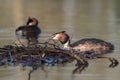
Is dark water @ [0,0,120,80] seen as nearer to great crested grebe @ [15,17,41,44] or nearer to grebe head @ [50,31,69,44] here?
great crested grebe @ [15,17,41,44]

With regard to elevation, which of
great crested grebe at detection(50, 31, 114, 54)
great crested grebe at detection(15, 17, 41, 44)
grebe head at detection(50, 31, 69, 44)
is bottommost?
great crested grebe at detection(50, 31, 114, 54)

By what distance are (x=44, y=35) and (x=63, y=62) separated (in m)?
5.48

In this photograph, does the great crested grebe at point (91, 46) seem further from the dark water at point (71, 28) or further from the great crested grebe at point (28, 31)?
the great crested grebe at point (28, 31)

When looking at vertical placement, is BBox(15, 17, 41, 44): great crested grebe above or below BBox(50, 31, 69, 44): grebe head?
above

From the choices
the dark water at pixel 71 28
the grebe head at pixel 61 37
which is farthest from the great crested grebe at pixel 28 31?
the grebe head at pixel 61 37

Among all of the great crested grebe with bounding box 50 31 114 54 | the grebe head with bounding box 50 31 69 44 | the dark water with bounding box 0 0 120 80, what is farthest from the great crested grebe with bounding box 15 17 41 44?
the great crested grebe with bounding box 50 31 114 54

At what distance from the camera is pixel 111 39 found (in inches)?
695

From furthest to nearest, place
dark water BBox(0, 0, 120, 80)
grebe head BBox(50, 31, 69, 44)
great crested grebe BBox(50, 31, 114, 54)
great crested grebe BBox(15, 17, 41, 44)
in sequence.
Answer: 1. great crested grebe BBox(15, 17, 41, 44)
2. grebe head BBox(50, 31, 69, 44)
3. great crested grebe BBox(50, 31, 114, 54)
4. dark water BBox(0, 0, 120, 80)

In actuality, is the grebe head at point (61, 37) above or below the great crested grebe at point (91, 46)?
above

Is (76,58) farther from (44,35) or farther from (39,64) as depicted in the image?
(44,35)

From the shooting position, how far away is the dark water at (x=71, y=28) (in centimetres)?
1239

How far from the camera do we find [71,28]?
20.8 m

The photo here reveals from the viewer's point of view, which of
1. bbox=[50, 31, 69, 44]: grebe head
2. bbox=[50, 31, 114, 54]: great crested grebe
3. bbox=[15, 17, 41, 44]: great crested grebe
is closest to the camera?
bbox=[50, 31, 114, 54]: great crested grebe

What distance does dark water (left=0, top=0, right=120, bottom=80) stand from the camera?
488 inches
